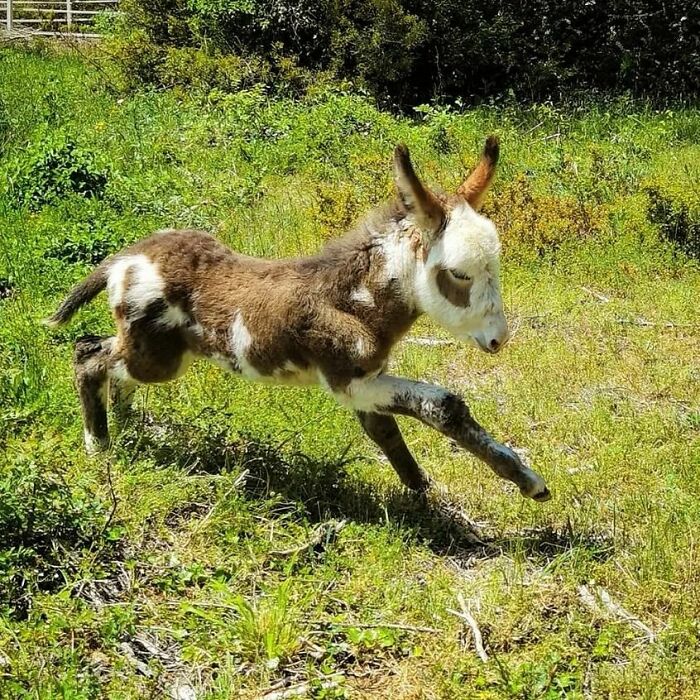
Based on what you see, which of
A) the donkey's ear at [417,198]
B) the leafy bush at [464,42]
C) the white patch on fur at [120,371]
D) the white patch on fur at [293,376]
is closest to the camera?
the donkey's ear at [417,198]

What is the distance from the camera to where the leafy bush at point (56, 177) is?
8531 mm

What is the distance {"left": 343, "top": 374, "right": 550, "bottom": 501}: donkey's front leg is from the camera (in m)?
4.41

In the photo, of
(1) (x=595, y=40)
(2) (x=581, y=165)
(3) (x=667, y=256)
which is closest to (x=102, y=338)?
(3) (x=667, y=256)

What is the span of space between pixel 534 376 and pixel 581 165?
405 centimetres

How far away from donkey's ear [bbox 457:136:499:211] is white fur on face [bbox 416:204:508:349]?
15 cm

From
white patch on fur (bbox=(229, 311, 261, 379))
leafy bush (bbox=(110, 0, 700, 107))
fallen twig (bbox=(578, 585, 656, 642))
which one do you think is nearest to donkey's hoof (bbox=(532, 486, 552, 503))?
fallen twig (bbox=(578, 585, 656, 642))

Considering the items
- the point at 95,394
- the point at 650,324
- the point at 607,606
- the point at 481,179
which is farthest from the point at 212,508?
the point at 650,324

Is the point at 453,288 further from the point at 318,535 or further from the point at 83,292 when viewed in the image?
the point at 83,292

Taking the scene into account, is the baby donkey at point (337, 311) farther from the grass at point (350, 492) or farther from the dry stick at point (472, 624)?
the dry stick at point (472, 624)

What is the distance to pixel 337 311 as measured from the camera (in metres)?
4.64

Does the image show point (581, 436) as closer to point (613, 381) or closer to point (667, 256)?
point (613, 381)

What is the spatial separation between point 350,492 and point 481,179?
1.69 metres

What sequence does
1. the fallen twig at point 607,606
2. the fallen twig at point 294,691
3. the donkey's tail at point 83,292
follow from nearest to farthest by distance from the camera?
the fallen twig at point 294,691, the fallen twig at point 607,606, the donkey's tail at point 83,292

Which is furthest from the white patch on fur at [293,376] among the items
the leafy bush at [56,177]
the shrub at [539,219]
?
the leafy bush at [56,177]
